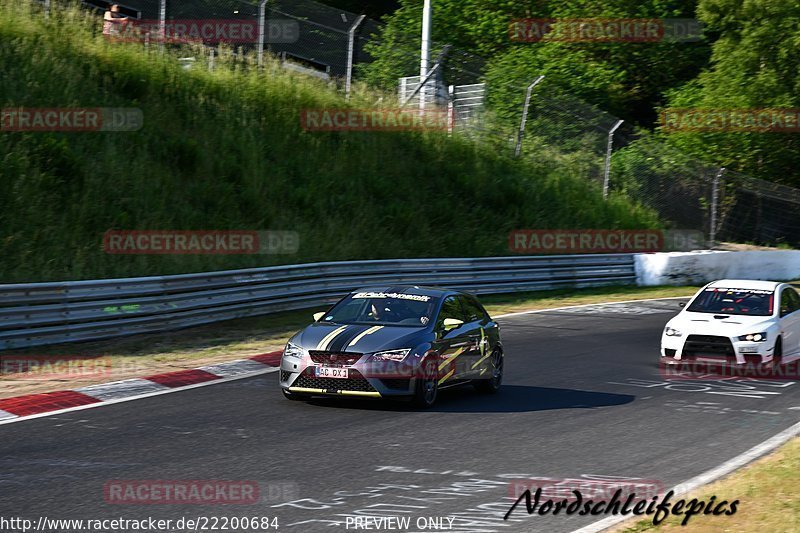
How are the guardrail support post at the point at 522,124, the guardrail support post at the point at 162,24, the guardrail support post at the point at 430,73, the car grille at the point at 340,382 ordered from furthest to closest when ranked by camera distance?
1. the guardrail support post at the point at 522,124
2. the guardrail support post at the point at 430,73
3. the guardrail support post at the point at 162,24
4. the car grille at the point at 340,382

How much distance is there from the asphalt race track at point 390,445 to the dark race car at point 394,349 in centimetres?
28

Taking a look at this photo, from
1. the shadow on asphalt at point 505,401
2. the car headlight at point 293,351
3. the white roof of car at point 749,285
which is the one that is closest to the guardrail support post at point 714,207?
the white roof of car at point 749,285

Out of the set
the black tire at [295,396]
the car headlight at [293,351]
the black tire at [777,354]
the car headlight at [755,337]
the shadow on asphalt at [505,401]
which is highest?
the car headlight at [293,351]

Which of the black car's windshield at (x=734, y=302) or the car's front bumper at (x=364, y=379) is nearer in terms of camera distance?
the car's front bumper at (x=364, y=379)

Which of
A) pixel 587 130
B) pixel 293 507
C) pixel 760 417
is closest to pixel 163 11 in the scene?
pixel 587 130

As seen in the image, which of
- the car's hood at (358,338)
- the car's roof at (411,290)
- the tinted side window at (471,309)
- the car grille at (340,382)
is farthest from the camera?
the tinted side window at (471,309)

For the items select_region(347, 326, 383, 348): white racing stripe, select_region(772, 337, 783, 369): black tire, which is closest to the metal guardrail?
select_region(347, 326, 383, 348): white racing stripe

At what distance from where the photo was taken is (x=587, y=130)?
3303cm

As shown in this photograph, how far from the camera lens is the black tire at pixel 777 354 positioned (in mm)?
15383

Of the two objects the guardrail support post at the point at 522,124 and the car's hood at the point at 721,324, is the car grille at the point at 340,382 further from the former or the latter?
the guardrail support post at the point at 522,124

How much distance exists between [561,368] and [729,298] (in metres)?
3.35

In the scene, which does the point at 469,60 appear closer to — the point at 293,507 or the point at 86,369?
the point at 86,369

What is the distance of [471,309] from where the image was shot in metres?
13.1

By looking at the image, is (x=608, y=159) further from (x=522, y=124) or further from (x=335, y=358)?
(x=335, y=358)
